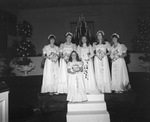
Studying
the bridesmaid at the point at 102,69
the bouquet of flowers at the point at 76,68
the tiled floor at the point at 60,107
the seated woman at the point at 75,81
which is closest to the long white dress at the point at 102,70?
the bridesmaid at the point at 102,69

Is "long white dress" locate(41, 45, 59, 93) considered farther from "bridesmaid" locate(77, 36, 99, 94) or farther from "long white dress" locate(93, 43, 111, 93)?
"long white dress" locate(93, 43, 111, 93)

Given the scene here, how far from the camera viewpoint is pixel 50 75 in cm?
428

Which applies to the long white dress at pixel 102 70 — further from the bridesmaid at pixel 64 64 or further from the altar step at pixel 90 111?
the bridesmaid at pixel 64 64

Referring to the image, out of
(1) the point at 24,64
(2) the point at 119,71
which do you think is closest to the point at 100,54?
(2) the point at 119,71

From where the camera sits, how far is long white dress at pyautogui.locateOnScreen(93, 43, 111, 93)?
4.24 metres

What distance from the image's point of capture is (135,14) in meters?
7.80

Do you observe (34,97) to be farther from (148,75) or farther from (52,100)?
(148,75)

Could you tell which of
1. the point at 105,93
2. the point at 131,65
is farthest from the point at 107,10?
the point at 105,93

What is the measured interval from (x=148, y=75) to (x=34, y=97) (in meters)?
4.33

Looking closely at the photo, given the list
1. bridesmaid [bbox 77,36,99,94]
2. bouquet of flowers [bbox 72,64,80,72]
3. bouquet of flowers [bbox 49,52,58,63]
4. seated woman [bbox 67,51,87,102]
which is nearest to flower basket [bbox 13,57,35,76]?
bouquet of flowers [bbox 49,52,58,63]

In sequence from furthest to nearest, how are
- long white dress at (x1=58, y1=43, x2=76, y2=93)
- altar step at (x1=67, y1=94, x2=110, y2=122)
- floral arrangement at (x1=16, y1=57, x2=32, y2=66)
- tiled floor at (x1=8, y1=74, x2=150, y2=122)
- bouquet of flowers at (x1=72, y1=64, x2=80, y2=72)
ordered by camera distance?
floral arrangement at (x1=16, y1=57, x2=32, y2=66)
long white dress at (x1=58, y1=43, x2=76, y2=93)
bouquet of flowers at (x1=72, y1=64, x2=80, y2=72)
tiled floor at (x1=8, y1=74, x2=150, y2=122)
altar step at (x1=67, y1=94, x2=110, y2=122)

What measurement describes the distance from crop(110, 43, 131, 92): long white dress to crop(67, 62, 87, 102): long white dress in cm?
109

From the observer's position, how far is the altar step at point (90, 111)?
327 centimetres

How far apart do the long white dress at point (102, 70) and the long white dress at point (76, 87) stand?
0.63 metres
